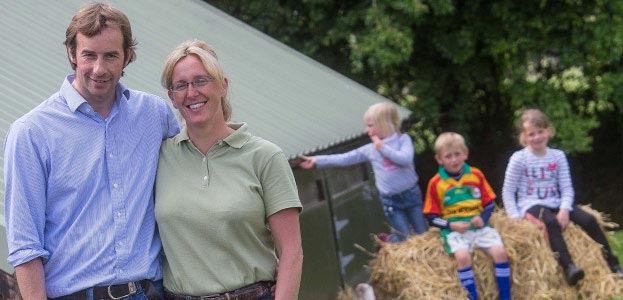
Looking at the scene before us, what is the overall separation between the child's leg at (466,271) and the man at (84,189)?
4.40 m

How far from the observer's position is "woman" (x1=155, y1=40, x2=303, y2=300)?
10.8 feet

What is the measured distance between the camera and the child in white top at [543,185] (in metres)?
7.89

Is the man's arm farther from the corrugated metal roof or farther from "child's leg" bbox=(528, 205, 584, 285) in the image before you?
"child's leg" bbox=(528, 205, 584, 285)

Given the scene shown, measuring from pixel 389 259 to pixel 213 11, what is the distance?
455 cm

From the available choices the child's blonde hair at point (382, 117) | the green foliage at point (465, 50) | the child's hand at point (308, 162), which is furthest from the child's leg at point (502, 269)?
the green foliage at point (465, 50)

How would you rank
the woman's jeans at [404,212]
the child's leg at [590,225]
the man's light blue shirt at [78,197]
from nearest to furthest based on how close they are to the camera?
the man's light blue shirt at [78,197], the child's leg at [590,225], the woman's jeans at [404,212]

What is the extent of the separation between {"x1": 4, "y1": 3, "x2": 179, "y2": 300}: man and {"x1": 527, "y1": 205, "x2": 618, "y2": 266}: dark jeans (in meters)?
5.05

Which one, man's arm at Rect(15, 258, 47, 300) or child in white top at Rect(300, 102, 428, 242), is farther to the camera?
child in white top at Rect(300, 102, 428, 242)

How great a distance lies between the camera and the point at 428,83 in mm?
15234

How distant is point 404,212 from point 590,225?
149 cm

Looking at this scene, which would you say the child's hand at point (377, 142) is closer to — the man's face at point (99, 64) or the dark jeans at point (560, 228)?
the dark jeans at point (560, 228)

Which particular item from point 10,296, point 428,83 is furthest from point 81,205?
point 428,83

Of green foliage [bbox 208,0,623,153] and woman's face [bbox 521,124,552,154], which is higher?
green foliage [bbox 208,0,623,153]

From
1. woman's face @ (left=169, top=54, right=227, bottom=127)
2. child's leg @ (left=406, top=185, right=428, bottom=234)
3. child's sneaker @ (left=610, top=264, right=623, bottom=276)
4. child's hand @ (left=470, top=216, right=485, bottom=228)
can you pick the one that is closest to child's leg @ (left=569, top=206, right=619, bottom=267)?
child's sneaker @ (left=610, top=264, right=623, bottom=276)
